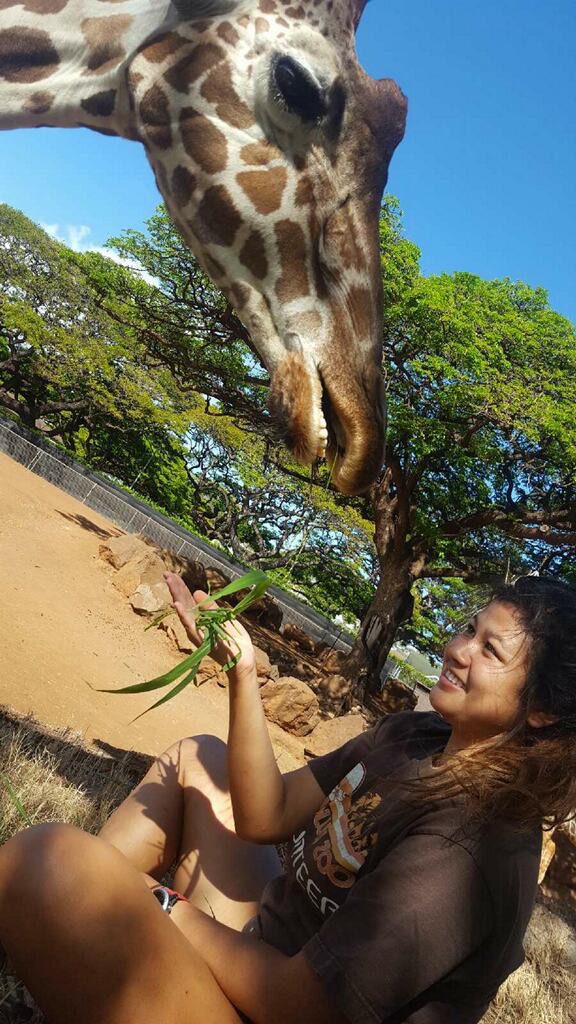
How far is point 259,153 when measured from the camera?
247cm

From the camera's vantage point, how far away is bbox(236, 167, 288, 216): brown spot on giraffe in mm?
2475

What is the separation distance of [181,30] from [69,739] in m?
3.40

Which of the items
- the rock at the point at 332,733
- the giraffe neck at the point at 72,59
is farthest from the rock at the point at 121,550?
the giraffe neck at the point at 72,59

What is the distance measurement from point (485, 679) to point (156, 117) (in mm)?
2112

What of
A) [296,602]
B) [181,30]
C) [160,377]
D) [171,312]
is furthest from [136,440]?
[181,30]

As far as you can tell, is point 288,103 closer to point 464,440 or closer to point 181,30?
point 181,30

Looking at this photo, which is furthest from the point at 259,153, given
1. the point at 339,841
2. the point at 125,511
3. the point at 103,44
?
the point at 125,511

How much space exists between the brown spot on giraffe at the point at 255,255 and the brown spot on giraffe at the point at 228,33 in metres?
0.62

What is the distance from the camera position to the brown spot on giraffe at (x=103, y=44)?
265cm

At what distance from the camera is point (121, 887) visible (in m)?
1.44

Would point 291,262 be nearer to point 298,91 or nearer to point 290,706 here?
point 298,91

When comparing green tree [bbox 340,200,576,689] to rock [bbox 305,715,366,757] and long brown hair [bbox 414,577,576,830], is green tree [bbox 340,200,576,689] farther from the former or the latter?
long brown hair [bbox 414,577,576,830]

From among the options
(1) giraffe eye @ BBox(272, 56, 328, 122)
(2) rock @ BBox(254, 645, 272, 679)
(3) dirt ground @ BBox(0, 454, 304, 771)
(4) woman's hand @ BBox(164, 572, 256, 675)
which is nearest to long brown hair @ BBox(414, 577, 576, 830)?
(4) woman's hand @ BBox(164, 572, 256, 675)

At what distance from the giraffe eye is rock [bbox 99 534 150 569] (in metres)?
8.47
